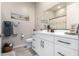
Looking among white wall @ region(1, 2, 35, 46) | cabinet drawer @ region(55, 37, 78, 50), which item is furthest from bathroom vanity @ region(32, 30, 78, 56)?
white wall @ region(1, 2, 35, 46)

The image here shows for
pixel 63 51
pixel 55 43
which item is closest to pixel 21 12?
pixel 55 43

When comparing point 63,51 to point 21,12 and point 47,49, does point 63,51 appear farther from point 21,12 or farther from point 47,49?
point 21,12

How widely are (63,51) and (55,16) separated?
523 millimetres

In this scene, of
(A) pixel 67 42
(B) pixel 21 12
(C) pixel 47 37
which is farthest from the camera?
(C) pixel 47 37

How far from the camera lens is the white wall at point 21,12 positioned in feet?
3.26

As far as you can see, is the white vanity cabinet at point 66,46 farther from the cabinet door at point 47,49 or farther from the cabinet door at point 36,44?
the cabinet door at point 36,44

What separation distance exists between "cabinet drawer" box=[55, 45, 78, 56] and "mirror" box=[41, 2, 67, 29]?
1.12 feet

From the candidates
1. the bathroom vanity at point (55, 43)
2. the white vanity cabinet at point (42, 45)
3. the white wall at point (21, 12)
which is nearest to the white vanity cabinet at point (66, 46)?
the bathroom vanity at point (55, 43)

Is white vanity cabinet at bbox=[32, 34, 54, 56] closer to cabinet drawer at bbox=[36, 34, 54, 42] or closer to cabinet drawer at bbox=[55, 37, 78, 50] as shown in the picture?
cabinet drawer at bbox=[36, 34, 54, 42]

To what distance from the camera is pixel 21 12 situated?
1.04 meters

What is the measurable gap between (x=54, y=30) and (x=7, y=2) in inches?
30.0

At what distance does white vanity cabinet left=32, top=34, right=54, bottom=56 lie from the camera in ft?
3.62

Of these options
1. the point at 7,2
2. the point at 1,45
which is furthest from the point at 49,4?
the point at 1,45

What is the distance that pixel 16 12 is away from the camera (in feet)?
3.36
